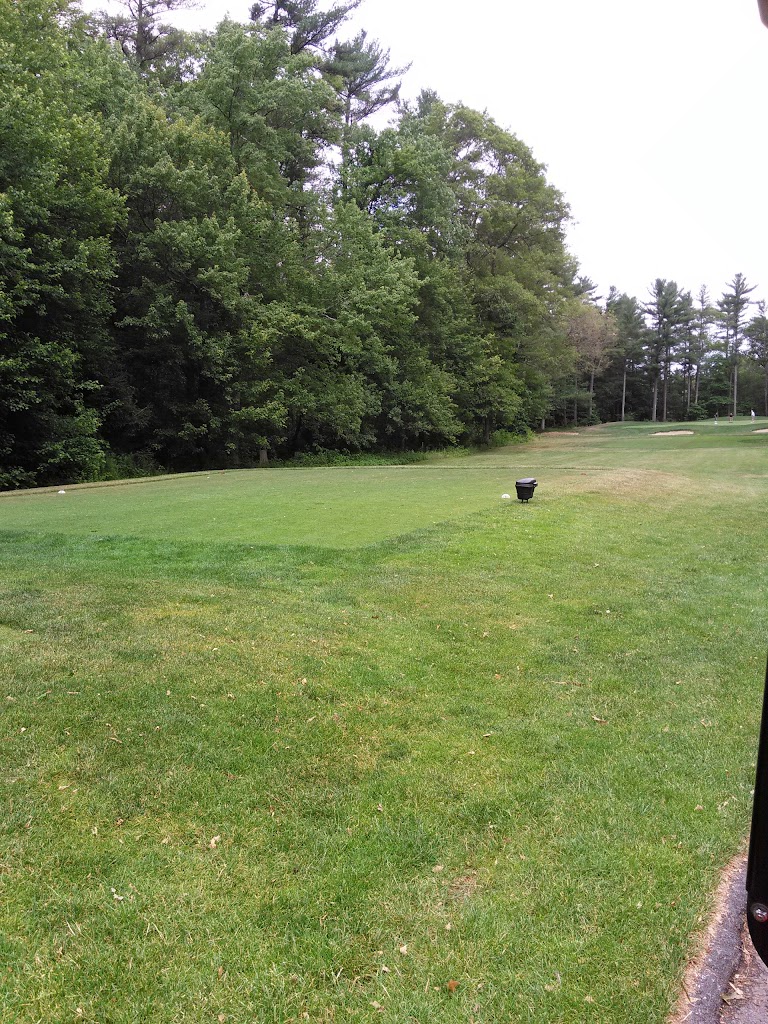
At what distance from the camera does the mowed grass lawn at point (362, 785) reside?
2.06 meters

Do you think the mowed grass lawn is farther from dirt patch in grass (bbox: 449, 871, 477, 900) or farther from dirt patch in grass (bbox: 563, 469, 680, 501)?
dirt patch in grass (bbox: 563, 469, 680, 501)

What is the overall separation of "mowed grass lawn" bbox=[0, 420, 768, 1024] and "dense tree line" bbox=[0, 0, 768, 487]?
14.4 metres

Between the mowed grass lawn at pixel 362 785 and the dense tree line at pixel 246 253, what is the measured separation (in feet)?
47.4

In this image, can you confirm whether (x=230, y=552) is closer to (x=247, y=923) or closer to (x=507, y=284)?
(x=247, y=923)

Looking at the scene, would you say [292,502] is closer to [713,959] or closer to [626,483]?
[626,483]

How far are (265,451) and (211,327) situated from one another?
5.51 meters

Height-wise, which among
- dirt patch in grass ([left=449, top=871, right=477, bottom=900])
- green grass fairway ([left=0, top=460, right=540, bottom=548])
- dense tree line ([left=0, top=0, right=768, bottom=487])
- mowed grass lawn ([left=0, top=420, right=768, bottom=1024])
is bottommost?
dirt patch in grass ([left=449, top=871, right=477, bottom=900])

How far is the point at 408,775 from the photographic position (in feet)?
10.7

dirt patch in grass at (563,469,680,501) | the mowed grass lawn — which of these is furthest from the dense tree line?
the mowed grass lawn

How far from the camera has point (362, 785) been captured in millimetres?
3174

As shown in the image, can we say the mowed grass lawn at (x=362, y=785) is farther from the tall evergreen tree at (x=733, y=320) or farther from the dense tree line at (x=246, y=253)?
the tall evergreen tree at (x=733, y=320)

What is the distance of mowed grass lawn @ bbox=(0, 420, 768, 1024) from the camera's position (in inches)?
81.0

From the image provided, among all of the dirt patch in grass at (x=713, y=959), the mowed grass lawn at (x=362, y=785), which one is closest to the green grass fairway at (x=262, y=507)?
the mowed grass lawn at (x=362, y=785)

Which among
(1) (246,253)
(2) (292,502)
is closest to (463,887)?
(2) (292,502)
